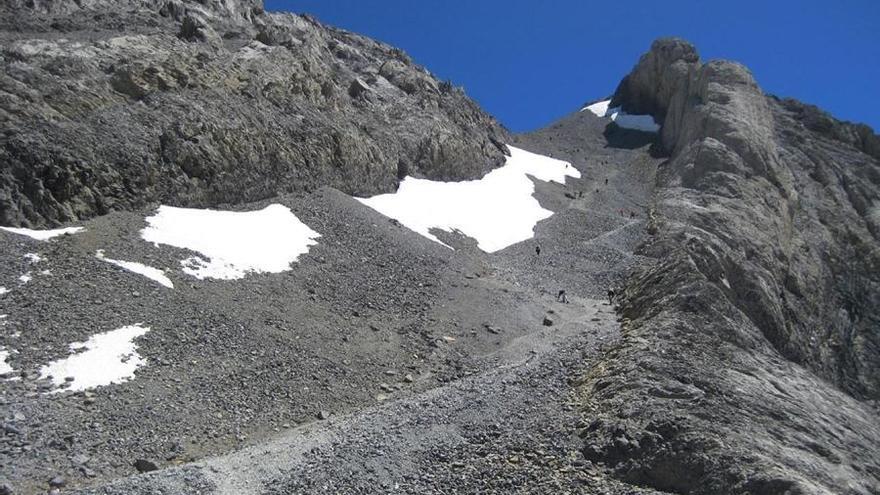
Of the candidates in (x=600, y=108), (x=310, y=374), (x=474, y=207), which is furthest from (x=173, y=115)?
(x=600, y=108)

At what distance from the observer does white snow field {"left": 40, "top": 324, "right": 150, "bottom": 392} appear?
1756 cm

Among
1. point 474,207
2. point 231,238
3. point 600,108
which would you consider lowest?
point 231,238

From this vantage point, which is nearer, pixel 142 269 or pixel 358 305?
pixel 142 269

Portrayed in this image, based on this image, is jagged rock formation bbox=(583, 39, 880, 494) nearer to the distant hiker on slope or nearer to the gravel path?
the gravel path

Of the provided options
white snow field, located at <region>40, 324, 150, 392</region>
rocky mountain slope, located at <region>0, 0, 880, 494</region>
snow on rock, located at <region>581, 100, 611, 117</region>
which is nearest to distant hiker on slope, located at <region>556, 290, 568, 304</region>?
rocky mountain slope, located at <region>0, 0, 880, 494</region>

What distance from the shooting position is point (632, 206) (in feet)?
205

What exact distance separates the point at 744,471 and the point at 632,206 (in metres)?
50.4

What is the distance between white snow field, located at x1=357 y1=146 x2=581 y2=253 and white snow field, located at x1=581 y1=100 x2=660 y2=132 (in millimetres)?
37846

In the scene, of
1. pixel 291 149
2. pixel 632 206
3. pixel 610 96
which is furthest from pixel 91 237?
pixel 610 96

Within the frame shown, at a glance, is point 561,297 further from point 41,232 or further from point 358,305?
point 41,232

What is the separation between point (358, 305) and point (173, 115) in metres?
14.9

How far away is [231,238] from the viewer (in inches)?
1191

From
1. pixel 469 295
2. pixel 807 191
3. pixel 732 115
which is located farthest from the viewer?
pixel 732 115

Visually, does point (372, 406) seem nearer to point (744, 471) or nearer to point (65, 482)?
point (65, 482)
